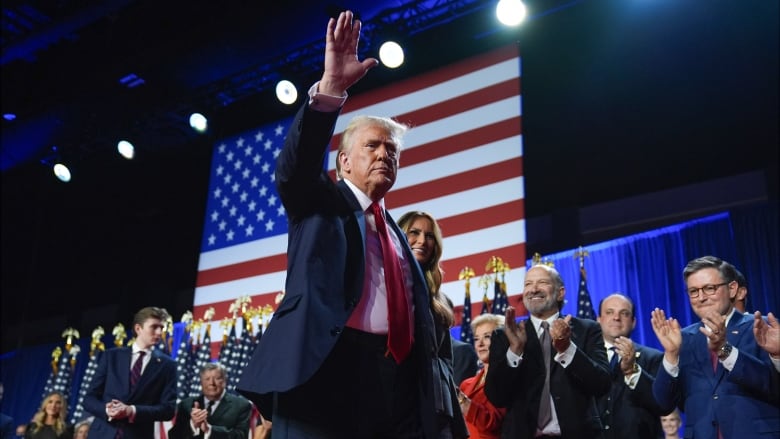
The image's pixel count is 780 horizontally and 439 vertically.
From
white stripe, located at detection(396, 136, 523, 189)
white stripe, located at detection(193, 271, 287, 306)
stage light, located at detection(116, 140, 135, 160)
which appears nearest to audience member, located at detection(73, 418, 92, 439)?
white stripe, located at detection(193, 271, 287, 306)

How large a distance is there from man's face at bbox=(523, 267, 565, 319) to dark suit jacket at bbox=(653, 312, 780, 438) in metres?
0.53

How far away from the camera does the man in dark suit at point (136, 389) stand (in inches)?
169

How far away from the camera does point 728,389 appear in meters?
2.93

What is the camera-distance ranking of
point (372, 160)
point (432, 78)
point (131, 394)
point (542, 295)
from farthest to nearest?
point (432, 78), point (131, 394), point (542, 295), point (372, 160)

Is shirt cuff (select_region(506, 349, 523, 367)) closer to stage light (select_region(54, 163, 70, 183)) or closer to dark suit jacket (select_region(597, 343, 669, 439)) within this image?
dark suit jacket (select_region(597, 343, 669, 439))

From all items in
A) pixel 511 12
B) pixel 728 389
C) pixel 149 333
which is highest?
pixel 511 12

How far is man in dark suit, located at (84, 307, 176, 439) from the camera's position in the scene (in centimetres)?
429

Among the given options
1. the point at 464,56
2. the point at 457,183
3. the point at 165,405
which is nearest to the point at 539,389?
the point at 165,405

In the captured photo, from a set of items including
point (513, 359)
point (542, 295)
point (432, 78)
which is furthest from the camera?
point (432, 78)

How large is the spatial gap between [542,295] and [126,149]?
609 cm

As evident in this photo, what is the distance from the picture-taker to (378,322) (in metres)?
1.64

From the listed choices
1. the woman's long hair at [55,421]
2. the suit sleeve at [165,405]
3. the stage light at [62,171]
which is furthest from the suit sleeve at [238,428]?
the stage light at [62,171]

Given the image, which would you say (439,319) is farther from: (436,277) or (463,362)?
(463,362)

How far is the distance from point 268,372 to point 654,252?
240 inches
